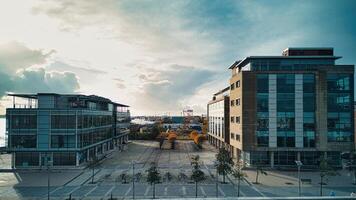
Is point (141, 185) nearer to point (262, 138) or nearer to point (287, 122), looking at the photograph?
point (262, 138)

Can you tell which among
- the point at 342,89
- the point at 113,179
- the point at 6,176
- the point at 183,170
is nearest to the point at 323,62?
the point at 342,89

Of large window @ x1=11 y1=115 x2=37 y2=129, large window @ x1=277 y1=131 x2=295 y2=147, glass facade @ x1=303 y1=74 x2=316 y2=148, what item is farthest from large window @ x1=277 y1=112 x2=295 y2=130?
large window @ x1=11 y1=115 x2=37 y2=129

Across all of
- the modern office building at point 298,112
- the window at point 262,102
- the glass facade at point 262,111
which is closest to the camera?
the modern office building at point 298,112

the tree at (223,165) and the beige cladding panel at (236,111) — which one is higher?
the beige cladding panel at (236,111)

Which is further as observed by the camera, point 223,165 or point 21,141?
point 21,141

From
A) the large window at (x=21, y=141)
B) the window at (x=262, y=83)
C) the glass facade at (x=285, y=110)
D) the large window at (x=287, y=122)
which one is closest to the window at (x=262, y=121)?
the glass facade at (x=285, y=110)

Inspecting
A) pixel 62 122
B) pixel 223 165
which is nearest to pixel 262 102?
pixel 223 165

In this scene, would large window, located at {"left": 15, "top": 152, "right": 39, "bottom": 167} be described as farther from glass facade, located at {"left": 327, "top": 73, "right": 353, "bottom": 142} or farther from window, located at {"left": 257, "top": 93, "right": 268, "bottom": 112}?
glass facade, located at {"left": 327, "top": 73, "right": 353, "bottom": 142}

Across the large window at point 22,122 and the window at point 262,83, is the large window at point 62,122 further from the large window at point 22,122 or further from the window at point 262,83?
the window at point 262,83
